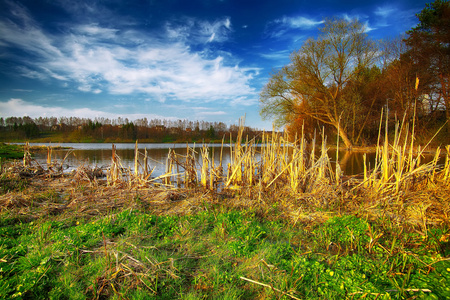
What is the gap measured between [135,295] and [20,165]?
30.9ft

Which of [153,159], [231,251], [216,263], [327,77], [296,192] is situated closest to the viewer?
[216,263]

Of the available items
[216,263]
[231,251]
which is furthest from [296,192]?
[216,263]

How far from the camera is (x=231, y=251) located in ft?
10.3

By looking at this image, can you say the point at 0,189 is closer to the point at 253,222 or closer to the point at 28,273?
the point at 28,273

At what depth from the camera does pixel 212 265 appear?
2.84 meters

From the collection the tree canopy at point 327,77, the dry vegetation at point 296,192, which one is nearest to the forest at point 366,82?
the tree canopy at point 327,77

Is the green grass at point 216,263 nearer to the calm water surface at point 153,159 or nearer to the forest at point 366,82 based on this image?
the calm water surface at point 153,159

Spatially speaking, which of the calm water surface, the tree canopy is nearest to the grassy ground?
the calm water surface

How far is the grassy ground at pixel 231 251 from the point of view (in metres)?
2.36

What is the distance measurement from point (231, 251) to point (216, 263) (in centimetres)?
33

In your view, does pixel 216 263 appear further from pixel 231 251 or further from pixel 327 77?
pixel 327 77

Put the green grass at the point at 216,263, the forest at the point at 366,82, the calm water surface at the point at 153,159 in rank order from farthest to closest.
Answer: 1. the forest at the point at 366,82
2. the calm water surface at the point at 153,159
3. the green grass at the point at 216,263

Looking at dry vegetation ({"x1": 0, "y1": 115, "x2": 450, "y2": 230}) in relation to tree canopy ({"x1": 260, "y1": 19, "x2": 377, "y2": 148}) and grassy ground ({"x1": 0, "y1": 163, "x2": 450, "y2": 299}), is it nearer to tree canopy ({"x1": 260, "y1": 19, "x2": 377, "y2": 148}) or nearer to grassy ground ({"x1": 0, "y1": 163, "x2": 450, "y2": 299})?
grassy ground ({"x1": 0, "y1": 163, "x2": 450, "y2": 299})

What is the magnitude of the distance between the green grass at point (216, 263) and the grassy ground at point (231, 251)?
1cm
